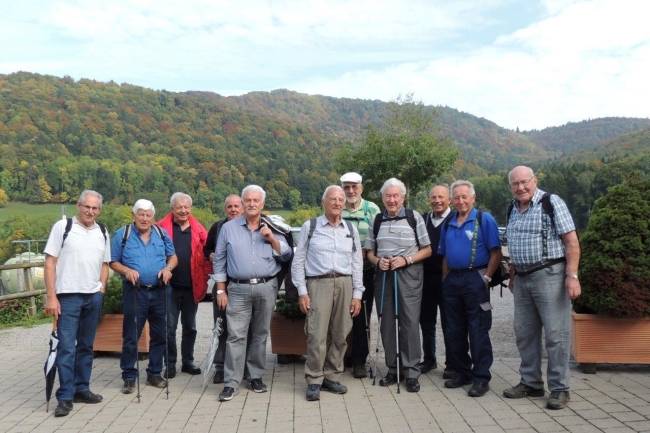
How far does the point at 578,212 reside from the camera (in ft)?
207

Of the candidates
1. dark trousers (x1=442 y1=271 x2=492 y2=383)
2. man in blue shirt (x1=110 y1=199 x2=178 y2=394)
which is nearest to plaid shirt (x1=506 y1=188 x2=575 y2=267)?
dark trousers (x1=442 y1=271 x2=492 y2=383)

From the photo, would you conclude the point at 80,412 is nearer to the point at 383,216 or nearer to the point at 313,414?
the point at 313,414

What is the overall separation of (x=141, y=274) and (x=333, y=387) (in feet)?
6.79

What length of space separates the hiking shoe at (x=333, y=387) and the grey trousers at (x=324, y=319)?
0.15ft

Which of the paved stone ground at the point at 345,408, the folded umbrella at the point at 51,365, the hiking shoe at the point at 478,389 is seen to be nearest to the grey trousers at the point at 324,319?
the paved stone ground at the point at 345,408

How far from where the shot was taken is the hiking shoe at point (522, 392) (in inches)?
197

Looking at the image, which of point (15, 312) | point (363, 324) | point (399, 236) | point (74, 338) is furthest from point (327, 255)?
point (15, 312)

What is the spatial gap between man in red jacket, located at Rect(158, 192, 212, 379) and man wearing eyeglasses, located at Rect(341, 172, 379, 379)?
1561 millimetres

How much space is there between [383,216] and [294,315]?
1.60 m

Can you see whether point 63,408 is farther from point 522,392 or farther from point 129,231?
point 522,392

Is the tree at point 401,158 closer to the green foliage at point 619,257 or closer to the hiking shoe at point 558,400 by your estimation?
the green foliage at point 619,257

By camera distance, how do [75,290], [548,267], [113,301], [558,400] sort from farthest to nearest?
[113,301] < [75,290] < [548,267] < [558,400]

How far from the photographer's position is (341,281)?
5.28 metres

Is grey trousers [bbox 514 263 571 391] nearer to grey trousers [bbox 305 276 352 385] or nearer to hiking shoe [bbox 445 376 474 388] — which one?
hiking shoe [bbox 445 376 474 388]
